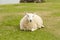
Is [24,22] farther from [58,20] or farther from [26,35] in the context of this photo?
[58,20]

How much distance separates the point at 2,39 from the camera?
24.9ft

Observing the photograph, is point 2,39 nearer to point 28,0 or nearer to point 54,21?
point 54,21

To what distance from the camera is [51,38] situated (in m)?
7.70

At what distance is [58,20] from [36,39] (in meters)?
2.98

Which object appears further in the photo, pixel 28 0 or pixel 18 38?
pixel 28 0

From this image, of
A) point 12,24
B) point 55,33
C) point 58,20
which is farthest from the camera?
point 58,20

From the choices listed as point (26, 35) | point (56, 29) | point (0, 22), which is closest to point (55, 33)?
point (56, 29)

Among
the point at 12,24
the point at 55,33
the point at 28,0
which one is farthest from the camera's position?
the point at 28,0

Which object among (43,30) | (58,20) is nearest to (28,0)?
(58,20)

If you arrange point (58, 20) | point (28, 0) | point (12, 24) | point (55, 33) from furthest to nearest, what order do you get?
1. point (28, 0)
2. point (58, 20)
3. point (12, 24)
4. point (55, 33)

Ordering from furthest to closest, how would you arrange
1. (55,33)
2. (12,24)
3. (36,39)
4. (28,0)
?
(28,0) → (12,24) → (55,33) → (36,39)

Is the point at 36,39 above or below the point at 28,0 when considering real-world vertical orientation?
above

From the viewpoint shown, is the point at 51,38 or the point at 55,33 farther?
the point at 55,33

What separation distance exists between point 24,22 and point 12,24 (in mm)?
1246
